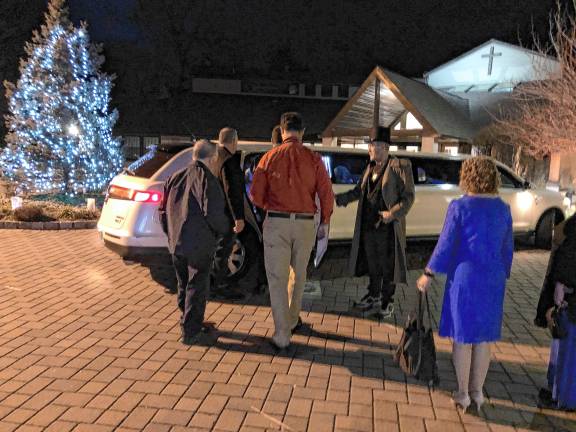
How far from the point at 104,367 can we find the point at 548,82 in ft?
48.7

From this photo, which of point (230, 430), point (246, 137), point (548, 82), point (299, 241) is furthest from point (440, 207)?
point (246, 137)

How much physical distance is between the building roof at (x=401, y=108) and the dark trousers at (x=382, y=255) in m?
13.0

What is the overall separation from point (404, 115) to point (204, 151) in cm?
1922

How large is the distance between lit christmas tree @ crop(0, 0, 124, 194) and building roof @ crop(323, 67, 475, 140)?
1039 centimetres

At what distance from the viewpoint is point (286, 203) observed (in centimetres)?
402

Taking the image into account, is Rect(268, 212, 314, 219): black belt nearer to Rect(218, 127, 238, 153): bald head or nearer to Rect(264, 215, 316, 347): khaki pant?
Rect(264, 215, 316, 347): khaki pant

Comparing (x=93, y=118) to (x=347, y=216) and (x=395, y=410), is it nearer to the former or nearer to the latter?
(x=347, y=216)

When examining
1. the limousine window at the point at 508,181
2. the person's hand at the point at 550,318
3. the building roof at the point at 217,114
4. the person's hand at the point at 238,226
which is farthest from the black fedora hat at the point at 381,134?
the building roof at the point at 217,114

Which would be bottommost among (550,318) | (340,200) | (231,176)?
(550,318)

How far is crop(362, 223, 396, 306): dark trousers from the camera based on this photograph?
4.99 m

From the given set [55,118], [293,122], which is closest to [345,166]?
[293,122]

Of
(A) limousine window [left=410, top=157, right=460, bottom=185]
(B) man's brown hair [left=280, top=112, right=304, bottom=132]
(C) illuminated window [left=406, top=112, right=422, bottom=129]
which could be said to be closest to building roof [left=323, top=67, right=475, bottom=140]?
(C) illuminated window [left=406, top=112, right=422, bottom=129]

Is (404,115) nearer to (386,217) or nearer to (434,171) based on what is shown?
(434,171)

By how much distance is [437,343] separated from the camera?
4.48m
